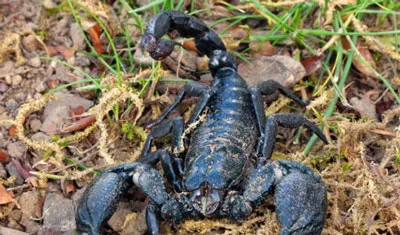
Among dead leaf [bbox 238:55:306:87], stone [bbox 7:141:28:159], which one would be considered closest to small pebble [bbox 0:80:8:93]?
stone [bbox 7:141:28:159]

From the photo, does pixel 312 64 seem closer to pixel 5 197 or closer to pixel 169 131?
pixel 169 131

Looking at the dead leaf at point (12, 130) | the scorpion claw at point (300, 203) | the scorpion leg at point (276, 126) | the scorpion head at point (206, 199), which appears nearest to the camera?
the scorpion claw at point (300, 203)

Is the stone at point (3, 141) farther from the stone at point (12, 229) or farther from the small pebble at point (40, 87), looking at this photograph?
the stone at point (12, 229)

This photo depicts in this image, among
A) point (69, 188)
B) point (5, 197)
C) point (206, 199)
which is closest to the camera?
point (206, 199)

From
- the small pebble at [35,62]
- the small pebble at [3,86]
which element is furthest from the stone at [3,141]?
the small pebble at [35,62]

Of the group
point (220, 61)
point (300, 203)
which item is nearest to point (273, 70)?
point (220, 61)

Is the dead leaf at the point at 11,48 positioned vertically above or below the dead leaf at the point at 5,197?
above
